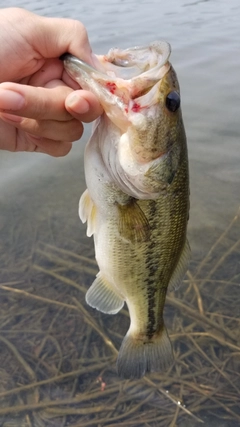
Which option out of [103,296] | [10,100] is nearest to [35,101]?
[10,100]

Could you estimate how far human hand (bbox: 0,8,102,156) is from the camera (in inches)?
61.5

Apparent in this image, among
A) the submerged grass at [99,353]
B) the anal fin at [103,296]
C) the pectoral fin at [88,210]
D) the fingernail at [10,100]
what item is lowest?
the submerged grass at [99,353]

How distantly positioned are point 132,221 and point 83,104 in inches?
20.9

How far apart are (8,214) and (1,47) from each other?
3.00 metres

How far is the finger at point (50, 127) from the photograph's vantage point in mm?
1772

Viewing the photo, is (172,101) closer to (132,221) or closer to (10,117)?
(132,221)

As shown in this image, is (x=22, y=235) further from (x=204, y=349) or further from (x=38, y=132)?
(x=38, y=132)

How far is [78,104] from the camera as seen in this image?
1.57m

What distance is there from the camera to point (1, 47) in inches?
69.9

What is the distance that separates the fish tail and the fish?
6.3 inches

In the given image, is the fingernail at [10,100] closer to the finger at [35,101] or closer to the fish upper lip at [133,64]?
the finger at [35,101]

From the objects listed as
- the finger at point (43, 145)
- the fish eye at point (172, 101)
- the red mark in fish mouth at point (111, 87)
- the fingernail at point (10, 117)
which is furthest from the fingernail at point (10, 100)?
the finger at point (43, 145)

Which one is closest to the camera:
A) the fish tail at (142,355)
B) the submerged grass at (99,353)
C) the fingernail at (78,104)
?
the fingernail at (78,104)

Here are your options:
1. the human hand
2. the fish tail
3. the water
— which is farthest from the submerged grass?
the human hand
